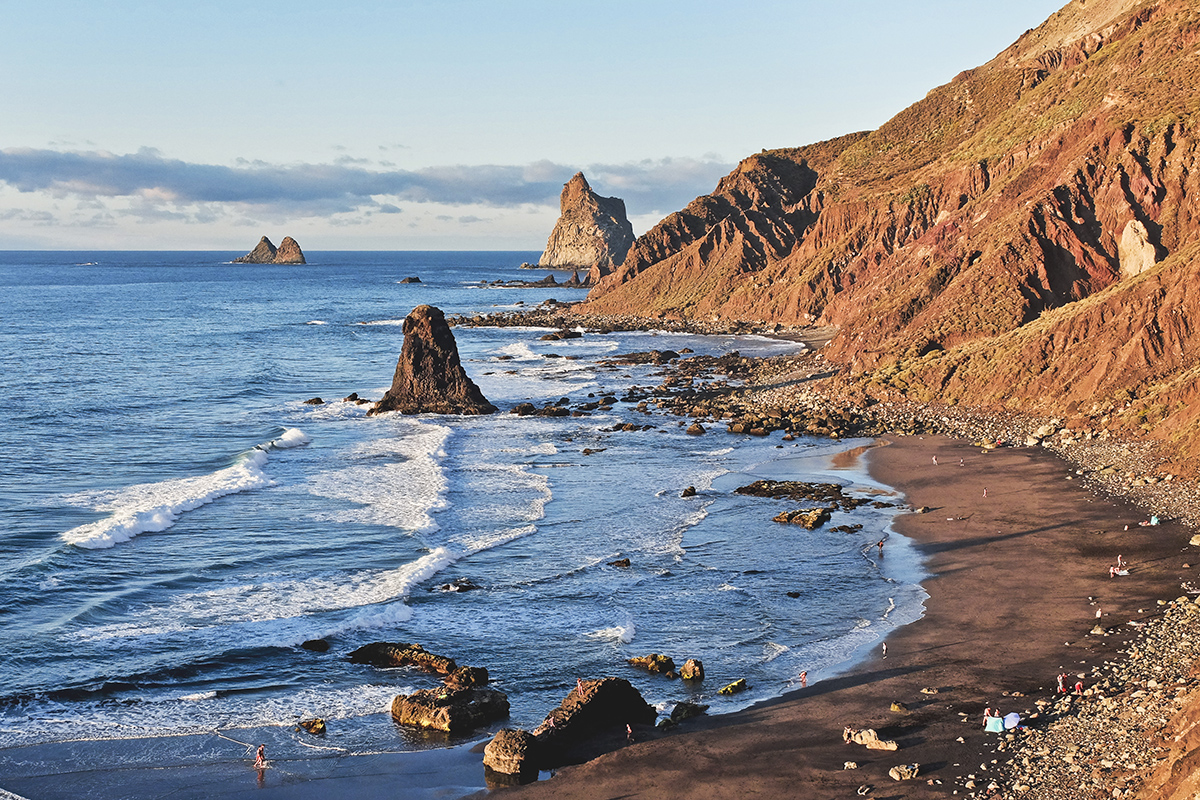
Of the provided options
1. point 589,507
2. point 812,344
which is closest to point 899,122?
point 812,344

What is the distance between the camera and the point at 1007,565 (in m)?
33.1

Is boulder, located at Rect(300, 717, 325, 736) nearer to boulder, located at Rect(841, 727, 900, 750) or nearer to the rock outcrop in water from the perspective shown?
the rock outcrop in water

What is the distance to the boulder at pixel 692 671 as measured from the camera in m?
26.0

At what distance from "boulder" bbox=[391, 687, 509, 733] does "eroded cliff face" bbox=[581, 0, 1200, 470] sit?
103 ft

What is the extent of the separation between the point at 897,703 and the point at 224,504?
107ft

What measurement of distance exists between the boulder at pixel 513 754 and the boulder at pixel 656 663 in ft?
18.6

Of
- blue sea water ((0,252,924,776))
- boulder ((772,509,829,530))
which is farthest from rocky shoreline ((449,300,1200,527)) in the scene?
boulder ((772,509,829,530))

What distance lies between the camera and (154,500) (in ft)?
144

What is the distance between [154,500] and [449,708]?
26.4 meters

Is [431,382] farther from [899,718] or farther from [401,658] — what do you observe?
[899,718]

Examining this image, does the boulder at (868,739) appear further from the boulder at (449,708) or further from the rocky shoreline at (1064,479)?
the boulder at (449,708)

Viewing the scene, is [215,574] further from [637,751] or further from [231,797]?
[637,751]

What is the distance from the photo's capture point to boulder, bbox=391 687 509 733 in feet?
76.9

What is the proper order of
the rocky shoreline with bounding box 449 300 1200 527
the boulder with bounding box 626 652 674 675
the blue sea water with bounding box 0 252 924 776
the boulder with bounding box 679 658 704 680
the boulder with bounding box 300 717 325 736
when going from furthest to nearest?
the rocky shoreline with bounding box 449 300 1200 527
the boulder with bounding box 626 652 674 675
the boulder with bounding box 679 658 704 680
the blue sea water with bounding box 0 252 924 776
the boulder with bounding box 300 717 325 736
